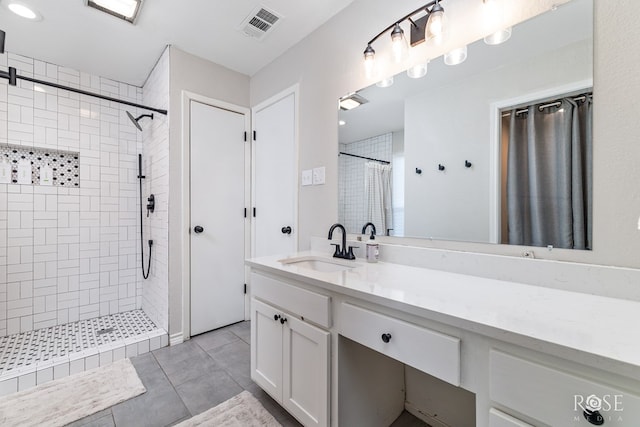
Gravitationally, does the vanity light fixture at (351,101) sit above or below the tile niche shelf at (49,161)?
above

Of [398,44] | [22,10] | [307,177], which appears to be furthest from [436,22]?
[22,10]

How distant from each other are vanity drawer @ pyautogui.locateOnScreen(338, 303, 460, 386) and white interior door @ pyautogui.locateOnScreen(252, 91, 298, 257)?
1.24 metres

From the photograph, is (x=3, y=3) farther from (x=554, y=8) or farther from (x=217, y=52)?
(x=554, y=8)

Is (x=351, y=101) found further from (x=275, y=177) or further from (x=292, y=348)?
(x=292, y=348)

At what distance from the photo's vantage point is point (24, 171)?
245cm

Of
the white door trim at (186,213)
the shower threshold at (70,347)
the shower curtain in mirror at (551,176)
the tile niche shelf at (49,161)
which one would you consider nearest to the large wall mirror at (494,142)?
the shower curtain in mirror at (551,176)

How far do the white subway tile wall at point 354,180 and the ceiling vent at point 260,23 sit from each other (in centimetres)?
106

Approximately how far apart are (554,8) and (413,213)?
1023 mm

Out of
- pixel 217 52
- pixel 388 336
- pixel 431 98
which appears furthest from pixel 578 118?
pixel 217 52

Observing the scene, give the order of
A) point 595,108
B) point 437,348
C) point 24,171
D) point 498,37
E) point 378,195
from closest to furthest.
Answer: point 437,348 < point 595,108 < point 498,37 < point 378,195 < point 24,171

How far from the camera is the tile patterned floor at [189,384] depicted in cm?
146

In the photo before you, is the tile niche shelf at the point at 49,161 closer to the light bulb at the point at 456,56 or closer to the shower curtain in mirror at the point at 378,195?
the shower curtain in mirror at the point at 378,195

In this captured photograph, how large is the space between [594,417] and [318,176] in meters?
1.74

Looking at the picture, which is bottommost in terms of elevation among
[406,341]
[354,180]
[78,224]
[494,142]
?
[406,341]
